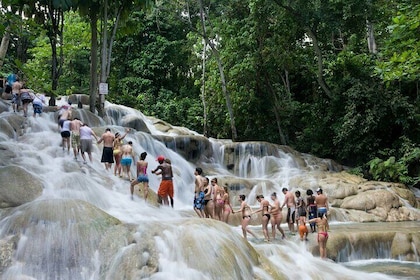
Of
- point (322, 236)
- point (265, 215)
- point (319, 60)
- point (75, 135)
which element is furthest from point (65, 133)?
point (319, 60)

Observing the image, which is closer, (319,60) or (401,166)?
(401,166)

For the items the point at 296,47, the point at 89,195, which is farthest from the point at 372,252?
the point at 296,47

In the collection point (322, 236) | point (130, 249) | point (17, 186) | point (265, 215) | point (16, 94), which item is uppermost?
point (16, 94)

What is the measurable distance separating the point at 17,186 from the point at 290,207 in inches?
294

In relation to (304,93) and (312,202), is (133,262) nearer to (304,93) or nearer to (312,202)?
(312,202)

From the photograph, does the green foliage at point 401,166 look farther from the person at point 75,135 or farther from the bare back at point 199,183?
the person at point 75,135

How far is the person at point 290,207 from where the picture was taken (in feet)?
41.9

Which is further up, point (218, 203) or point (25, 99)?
point (25, 99)

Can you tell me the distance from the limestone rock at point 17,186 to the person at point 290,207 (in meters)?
6.74

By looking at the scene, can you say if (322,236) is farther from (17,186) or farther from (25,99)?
(25,99)

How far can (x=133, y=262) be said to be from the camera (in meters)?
7.52

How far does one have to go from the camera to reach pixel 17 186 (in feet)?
34.8

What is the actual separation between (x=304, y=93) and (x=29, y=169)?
20139mm

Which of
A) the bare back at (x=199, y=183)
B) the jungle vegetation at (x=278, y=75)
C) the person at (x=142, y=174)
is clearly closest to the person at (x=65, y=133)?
the person at (x=142, y=174)
